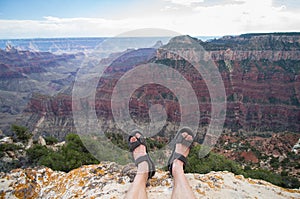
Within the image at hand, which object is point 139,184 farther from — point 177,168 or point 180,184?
point 177,168

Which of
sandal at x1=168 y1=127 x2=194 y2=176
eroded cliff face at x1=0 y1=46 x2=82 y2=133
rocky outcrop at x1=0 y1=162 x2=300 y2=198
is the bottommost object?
eroded cliff face at x1=0 y1=46 x2=82 y2=133

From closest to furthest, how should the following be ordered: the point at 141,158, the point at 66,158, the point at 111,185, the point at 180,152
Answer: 1. the point at 111,185
2. the point at 141,158
3. the point at 180,152
4. the point at 66,158

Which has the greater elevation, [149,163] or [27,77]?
[149,163]

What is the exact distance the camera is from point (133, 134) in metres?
5.81

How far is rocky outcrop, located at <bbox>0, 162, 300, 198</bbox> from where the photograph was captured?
12.7 feet

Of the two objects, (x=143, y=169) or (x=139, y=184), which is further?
(x=143, y=169)

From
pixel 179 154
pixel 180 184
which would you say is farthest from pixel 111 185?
pixel 179 154

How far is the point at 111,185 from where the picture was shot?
4184 millimetres

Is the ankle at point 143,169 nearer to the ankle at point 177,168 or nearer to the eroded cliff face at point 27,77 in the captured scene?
the ankle at point 177,168

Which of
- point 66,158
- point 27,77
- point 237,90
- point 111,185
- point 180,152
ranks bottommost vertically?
point 27,77

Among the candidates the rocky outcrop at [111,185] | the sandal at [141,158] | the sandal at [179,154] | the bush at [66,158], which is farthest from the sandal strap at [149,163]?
the bush at [66,158]

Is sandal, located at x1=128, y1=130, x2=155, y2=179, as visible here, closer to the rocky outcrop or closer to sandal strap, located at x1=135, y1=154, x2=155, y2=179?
sandal strap, located at x1=135, y1=154, x2=155, y2=179

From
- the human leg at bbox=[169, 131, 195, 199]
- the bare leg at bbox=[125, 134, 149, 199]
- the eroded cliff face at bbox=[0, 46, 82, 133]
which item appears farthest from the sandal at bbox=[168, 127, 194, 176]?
the eroded cliff face at bbox=[0, 46, 82, 133]

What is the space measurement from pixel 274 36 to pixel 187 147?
66.2 m
